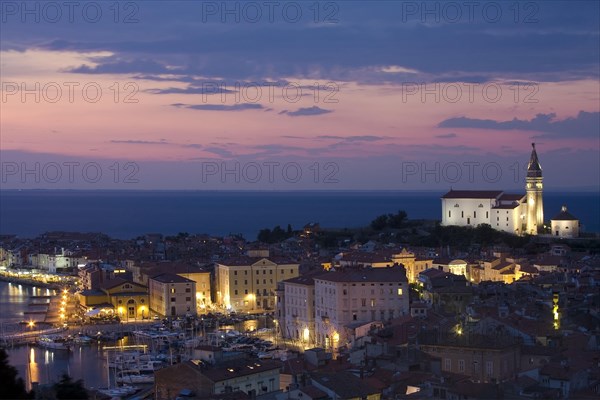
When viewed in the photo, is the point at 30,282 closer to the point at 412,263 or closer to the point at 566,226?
the point at 412,263

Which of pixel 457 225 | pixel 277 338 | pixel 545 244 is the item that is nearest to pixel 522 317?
pixel 277 338

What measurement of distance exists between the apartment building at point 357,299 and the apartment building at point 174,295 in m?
5.19

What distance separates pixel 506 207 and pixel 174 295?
13.1 meters

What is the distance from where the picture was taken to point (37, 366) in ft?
55.1

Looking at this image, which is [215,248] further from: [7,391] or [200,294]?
[7,391]

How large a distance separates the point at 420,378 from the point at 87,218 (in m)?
70.5

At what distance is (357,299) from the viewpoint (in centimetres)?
1809

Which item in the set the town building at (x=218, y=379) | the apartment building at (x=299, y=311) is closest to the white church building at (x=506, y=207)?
the apartment building at (x=299, y=311)

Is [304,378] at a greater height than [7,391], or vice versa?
[7,391]

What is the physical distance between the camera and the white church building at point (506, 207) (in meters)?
31.7

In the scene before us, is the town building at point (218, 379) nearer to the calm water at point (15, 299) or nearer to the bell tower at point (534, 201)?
the calm water at point (15, 299)

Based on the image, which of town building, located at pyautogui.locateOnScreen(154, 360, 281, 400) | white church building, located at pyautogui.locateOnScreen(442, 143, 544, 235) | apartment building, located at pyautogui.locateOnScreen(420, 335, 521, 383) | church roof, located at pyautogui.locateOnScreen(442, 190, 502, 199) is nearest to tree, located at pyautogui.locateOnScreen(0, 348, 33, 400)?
town building, located at pyautogui.locateOnScreen(154, 360, 281, 400)

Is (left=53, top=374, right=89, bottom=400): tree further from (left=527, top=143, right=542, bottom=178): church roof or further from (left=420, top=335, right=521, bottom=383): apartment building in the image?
(left=527, top=143, right=542, bottom=178): church roof

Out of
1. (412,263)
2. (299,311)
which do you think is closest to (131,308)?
(299,311)
